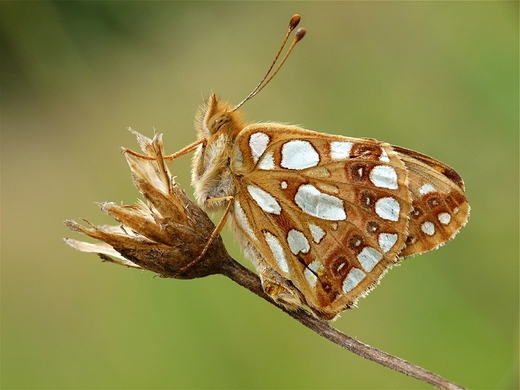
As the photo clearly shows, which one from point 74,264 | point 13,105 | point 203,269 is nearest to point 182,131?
point 74,264

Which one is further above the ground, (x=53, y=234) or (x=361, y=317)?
(x=53, y=234)

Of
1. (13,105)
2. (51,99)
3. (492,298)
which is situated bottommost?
(492,298)

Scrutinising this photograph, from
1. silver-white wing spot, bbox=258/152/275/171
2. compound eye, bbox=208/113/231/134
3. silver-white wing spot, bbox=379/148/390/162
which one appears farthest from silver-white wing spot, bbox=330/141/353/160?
compound eye, bbox=208/113/231/134

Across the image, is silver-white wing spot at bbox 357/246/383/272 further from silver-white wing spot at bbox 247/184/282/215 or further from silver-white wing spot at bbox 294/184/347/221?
silver-white wing spot at bbox 247/184/282/215

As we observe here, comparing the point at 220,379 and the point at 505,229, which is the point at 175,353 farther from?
the point at 505,229

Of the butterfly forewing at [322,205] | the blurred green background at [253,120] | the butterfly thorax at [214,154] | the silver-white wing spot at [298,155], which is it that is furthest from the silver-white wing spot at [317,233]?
the blurred green background at [253,120]

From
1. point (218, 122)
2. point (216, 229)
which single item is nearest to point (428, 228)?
point (216, 229)

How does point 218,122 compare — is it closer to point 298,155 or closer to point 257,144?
point 257,144
